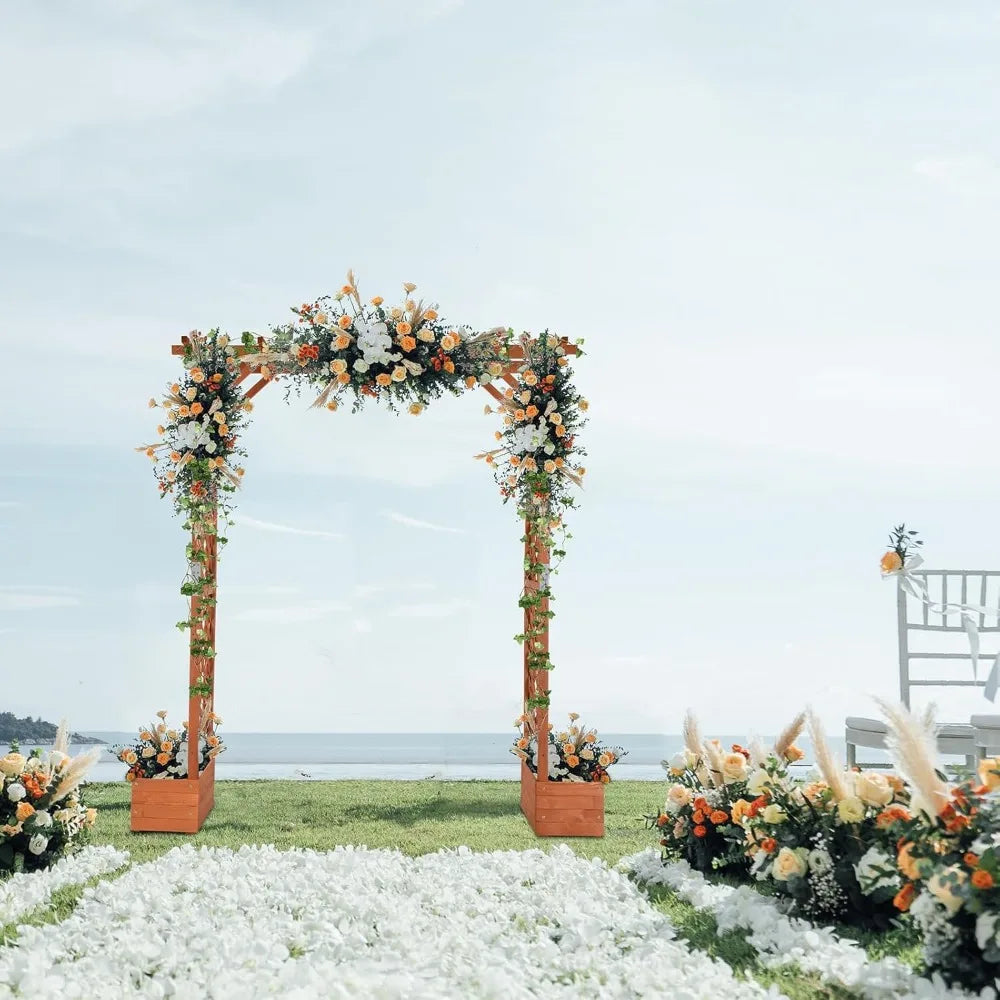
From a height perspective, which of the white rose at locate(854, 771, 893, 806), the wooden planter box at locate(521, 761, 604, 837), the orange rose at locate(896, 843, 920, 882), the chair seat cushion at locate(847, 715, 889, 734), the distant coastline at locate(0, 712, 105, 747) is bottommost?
the distant coastline at locate(0, 712, 105, 747)

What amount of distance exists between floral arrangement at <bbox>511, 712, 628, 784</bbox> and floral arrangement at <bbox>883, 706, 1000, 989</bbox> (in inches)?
153

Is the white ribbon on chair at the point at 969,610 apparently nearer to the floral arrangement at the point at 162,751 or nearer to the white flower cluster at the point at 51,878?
the white flower cluster at the point at 51,878

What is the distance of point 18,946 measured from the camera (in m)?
3.68

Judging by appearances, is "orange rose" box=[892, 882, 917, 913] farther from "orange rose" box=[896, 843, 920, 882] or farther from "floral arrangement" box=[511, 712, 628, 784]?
"floral arrangement" box=[511, 712, 628, 784]

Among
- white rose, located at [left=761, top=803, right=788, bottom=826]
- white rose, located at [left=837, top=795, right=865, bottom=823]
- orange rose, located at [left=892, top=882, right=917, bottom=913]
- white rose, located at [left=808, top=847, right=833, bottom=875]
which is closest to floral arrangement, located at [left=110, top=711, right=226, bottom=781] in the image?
white rose, located at [left=761, top=803, right=788, bottom=826]

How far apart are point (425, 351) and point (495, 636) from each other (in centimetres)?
807

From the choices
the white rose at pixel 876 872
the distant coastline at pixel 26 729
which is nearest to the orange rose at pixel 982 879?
the white rose at pixel 876 872

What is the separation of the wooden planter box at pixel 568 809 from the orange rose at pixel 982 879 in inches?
163

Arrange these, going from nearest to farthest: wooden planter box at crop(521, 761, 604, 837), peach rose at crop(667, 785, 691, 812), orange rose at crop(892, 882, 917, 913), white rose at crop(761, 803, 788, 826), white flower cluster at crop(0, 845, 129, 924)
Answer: orange rose at crop(892, 882, 917, 913), white rose at crop(761, 803, 788, 826), white flower cluster at crop(0, 845, 129, 924), peach rose at crop(667, 785, 691, 812), wooden planter box at crop(521, 761, 604, 837)

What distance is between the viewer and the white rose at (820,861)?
3801 millimetres

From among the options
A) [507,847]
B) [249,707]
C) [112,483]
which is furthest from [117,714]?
[507,847]

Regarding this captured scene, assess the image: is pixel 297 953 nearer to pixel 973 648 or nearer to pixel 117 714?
pixel 973 648

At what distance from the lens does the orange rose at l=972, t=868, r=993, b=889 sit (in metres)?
2.74

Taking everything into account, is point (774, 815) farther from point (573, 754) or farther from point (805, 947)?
point (573, 754)
